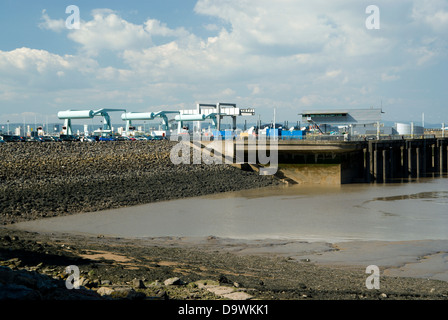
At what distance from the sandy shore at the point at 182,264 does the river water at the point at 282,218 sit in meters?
1.89

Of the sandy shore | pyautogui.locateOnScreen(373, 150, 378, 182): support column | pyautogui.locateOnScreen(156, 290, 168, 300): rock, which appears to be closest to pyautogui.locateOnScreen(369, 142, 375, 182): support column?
pyautogui.locateOnScreen(373, 150, 378, 182): support column

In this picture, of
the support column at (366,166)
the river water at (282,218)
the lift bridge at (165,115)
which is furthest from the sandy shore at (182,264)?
the lift bridge at (165,115)

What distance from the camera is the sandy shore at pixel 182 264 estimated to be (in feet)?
39.5

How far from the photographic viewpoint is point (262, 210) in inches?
1332

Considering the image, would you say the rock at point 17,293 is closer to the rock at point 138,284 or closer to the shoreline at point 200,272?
the shoreline at point 200,272

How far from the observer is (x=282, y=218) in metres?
30.5

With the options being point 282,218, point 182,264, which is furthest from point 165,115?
point 182,264

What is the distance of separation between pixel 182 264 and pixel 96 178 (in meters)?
27.6

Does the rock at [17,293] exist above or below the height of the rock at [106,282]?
above

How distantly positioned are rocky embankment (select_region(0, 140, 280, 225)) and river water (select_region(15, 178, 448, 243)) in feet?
6.78

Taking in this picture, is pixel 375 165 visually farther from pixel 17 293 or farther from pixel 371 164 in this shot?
pixel 17 293

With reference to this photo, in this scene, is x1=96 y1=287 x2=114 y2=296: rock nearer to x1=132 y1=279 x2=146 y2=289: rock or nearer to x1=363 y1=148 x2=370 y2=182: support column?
x1=132 y1=279 x2=146 y2=289: rock
